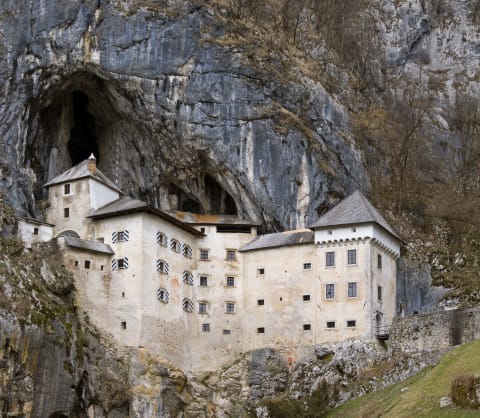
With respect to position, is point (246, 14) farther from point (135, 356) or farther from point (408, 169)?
point (135, 356)

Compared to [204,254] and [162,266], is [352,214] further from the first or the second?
[162,266]

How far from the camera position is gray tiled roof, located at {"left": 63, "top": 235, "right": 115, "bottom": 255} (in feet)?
246

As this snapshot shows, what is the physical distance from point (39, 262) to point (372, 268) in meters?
23.1

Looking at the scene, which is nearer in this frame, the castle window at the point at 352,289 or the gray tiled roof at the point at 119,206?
the castle window at the point at 352,289

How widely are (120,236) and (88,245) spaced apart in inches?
102

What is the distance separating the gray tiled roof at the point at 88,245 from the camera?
7488 cm

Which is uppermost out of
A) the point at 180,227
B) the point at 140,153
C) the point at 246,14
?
the point at 246,14

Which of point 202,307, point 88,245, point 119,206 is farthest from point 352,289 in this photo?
point 88,245

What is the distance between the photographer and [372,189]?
8912 centimetres

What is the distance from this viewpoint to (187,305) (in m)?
78.6

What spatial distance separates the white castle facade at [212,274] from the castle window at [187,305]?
0.09m

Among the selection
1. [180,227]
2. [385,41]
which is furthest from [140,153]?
[385,41]

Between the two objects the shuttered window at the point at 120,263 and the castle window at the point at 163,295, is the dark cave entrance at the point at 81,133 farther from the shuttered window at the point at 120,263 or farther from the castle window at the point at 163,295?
the castle window at the point at 163,295

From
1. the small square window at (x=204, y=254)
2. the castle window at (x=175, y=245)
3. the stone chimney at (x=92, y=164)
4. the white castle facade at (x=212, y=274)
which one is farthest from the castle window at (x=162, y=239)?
the stone chimney at (x=92, y=164)
